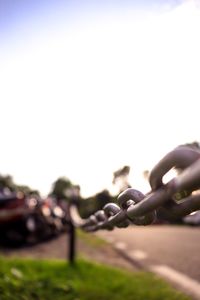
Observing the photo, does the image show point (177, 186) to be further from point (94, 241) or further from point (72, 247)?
point (94, 241)

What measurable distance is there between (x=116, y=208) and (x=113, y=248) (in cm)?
913

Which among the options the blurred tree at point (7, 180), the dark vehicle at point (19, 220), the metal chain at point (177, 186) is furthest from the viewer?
the blurred tree at point (7, 180)

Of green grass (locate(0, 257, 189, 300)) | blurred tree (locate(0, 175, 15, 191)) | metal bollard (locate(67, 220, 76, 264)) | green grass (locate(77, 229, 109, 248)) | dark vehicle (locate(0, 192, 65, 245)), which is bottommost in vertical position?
green grass (locate(0, 257, 189, 300))

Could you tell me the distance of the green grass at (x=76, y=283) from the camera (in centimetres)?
433

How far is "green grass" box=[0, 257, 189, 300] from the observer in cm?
433

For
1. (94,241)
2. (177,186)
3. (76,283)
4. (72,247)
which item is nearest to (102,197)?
(76,283)

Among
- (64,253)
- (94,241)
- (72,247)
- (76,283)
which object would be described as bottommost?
(76,283)

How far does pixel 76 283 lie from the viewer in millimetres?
5355

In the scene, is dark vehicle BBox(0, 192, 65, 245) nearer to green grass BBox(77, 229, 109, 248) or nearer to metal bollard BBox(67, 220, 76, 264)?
green grass BBox(77, 229, 109, 248)

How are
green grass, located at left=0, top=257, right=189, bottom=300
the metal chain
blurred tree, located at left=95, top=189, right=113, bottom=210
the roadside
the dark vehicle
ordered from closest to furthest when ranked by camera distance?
the metal chain, green grass, located at left=0, top=257, right=189, bottom=300, blurred tree, located at left=95, top=189, right=113, bottom=210, the roadside, the dark vehicle

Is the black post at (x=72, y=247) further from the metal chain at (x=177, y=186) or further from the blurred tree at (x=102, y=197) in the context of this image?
the metal chain at (x=177, y=186)

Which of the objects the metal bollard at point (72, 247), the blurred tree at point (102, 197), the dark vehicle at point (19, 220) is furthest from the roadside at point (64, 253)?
the blurred tree at point (102, 197)

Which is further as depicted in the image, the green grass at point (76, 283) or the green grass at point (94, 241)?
the green grass at point (94, 241)

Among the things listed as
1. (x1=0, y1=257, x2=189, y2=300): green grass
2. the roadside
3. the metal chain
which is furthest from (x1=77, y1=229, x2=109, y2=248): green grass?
the metal chain
